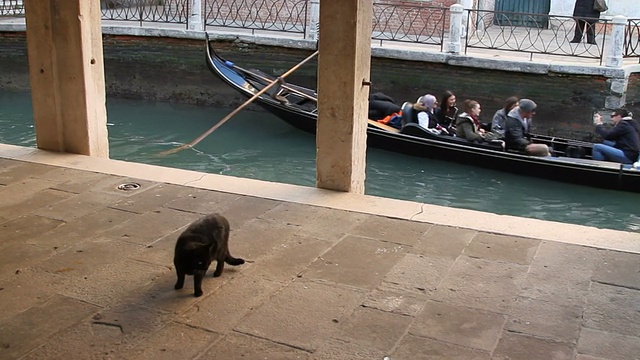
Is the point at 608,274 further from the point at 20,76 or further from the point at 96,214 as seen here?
the point at 20,76

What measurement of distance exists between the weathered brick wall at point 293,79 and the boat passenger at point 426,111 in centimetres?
174

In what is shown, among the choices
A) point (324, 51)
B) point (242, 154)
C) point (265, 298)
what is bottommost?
point (242, 154)

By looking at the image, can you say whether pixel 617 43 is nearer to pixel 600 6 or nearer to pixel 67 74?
pixel 600 6

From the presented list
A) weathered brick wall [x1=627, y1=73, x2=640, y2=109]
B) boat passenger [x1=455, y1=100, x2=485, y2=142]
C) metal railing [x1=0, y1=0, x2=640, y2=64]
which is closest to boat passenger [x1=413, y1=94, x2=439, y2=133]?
boat passenger [x1=455, y1=100, x2=485, y2=142]

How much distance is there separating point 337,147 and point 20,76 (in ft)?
34.7

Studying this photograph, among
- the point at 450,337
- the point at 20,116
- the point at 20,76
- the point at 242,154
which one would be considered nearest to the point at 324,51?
the point at 450,337

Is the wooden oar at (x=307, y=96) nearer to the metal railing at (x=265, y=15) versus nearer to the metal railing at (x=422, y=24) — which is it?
the metal railing at (x=422, y=24)

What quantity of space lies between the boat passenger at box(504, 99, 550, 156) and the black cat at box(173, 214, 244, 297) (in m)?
5.87

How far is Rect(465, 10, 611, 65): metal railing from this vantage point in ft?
36.7

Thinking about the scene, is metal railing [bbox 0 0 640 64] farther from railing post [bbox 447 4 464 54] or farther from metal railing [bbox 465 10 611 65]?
railing post [bbox 447 4 464 54]

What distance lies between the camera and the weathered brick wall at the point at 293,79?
1052cm

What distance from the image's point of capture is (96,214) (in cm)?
422

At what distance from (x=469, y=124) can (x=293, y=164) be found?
2284 millimetres

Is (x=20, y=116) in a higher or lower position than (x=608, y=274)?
lower
